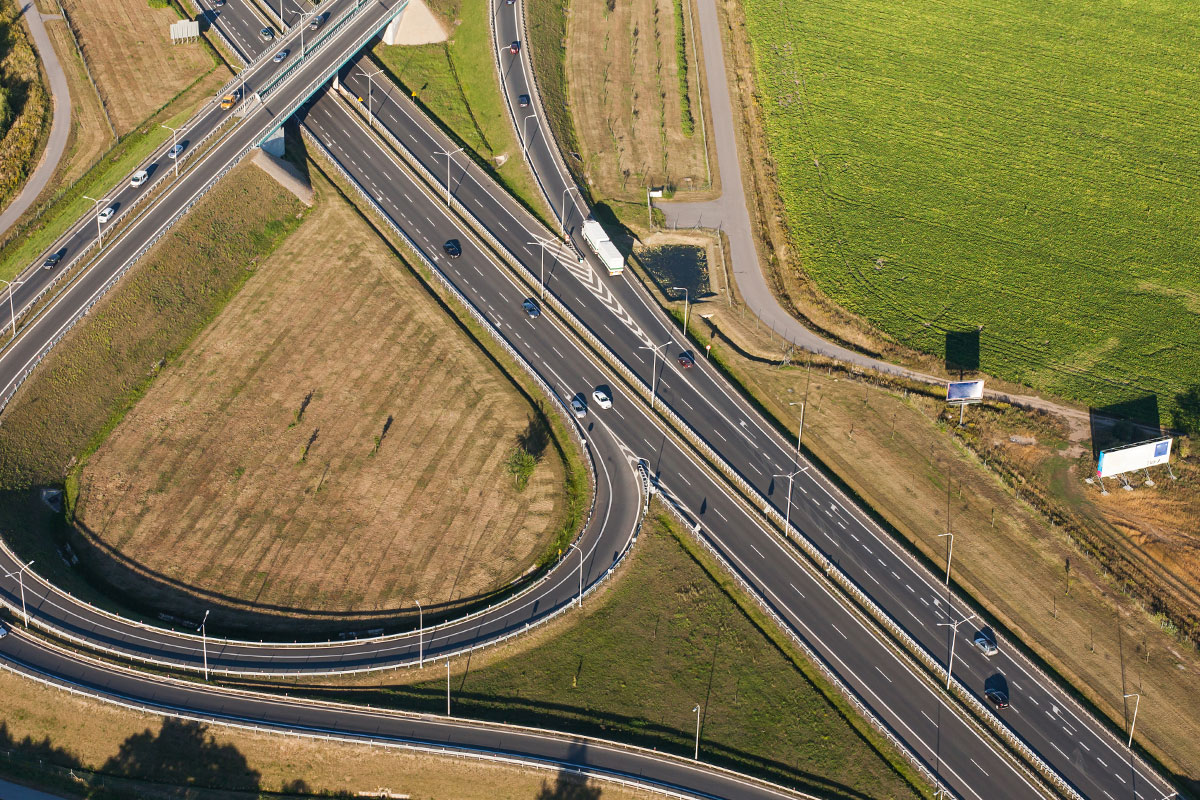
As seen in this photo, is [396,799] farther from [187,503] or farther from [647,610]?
[187,503]

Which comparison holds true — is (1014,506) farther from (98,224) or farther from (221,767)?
(98,224)

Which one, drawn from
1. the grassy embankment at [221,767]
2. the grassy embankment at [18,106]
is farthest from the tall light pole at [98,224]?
the grassy embankment at [221,767]

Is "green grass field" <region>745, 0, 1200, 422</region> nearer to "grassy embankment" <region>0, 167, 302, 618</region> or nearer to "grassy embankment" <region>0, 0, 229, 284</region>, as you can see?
"grassy embankment" <region>0, 167, 302, 618</region>

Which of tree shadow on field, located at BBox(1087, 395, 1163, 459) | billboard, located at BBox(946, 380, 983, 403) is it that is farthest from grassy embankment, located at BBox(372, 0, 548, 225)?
tree shadow on field, located at BBox(1087, 395, 1163, 459)

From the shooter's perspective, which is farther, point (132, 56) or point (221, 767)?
point (132, 56)

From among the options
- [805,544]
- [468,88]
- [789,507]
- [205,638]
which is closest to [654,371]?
[789,507]

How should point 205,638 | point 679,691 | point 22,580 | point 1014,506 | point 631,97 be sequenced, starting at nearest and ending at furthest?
point 679,691, point 205,638, point 22,580, point 1014,506, point 631,97
